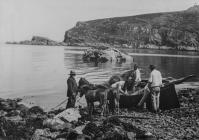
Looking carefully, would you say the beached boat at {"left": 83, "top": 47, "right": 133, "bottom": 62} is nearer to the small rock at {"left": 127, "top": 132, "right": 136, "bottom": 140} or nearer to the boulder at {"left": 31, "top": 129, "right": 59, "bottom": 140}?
the boulder at {"left": 31, "top": 129, "right": 59, "bottom": 140}

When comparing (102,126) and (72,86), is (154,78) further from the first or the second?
(102,126)

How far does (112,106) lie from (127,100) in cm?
162

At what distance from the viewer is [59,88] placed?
3656 cm

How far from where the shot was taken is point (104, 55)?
3460 inches

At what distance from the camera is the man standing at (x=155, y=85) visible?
19.5 metres

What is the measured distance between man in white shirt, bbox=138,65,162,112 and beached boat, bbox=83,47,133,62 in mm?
66240

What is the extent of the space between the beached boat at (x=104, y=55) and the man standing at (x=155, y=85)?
66357 mm

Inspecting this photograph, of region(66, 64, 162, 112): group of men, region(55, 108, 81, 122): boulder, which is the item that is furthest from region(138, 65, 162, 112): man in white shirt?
region(55, 108, 81, 122): boulder

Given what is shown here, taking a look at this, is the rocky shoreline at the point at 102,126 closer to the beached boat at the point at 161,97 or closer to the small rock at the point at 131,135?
the small rock at the point at 131,135

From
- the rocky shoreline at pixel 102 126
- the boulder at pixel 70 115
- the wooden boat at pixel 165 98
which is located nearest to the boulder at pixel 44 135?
the rocky shoreline at pixel 102 126

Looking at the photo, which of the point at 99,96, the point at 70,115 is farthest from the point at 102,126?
the point at 99,96

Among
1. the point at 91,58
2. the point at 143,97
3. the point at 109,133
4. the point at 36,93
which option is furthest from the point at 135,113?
the point at 91,58

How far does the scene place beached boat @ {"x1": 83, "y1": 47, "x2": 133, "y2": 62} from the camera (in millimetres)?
87375

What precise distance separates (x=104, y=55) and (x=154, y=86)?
68484 mm
